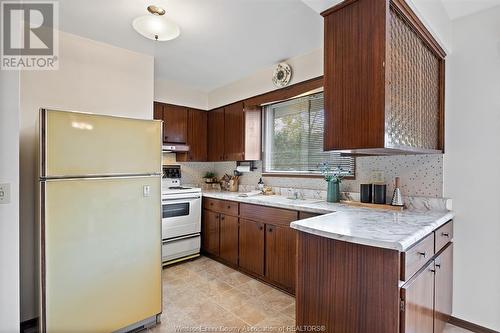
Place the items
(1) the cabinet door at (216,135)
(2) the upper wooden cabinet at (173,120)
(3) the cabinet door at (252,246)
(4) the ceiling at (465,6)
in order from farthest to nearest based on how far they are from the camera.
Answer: (1) the cabinet door at (216,135) → (2) the upper wooden cabinet at (173,120) → (3) the cabinet door at (252,246) → (4) the ceiling at (465,6)

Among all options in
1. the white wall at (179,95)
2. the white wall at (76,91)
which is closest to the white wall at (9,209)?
the white wall at (76,91)

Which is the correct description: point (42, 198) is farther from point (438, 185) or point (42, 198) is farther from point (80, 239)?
point (438, 185)

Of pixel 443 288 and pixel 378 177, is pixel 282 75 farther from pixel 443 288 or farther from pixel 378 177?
pixel 443 288

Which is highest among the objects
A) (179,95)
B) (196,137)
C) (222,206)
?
(179,95)

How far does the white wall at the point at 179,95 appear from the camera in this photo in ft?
12.3

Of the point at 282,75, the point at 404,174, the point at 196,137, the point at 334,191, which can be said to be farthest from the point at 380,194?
the point at 196,137

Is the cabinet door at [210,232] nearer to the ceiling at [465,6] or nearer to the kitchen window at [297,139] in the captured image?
the kitchen window at [297,139]

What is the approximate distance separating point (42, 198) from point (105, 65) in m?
1.55

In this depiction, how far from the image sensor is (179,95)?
396 cm

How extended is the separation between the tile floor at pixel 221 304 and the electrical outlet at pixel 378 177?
4.25 ft

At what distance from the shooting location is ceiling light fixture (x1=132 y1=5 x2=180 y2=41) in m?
2.00

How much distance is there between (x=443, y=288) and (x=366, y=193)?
91cm

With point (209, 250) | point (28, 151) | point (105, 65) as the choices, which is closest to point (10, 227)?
point (28, 151)

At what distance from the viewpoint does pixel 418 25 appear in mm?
1751
